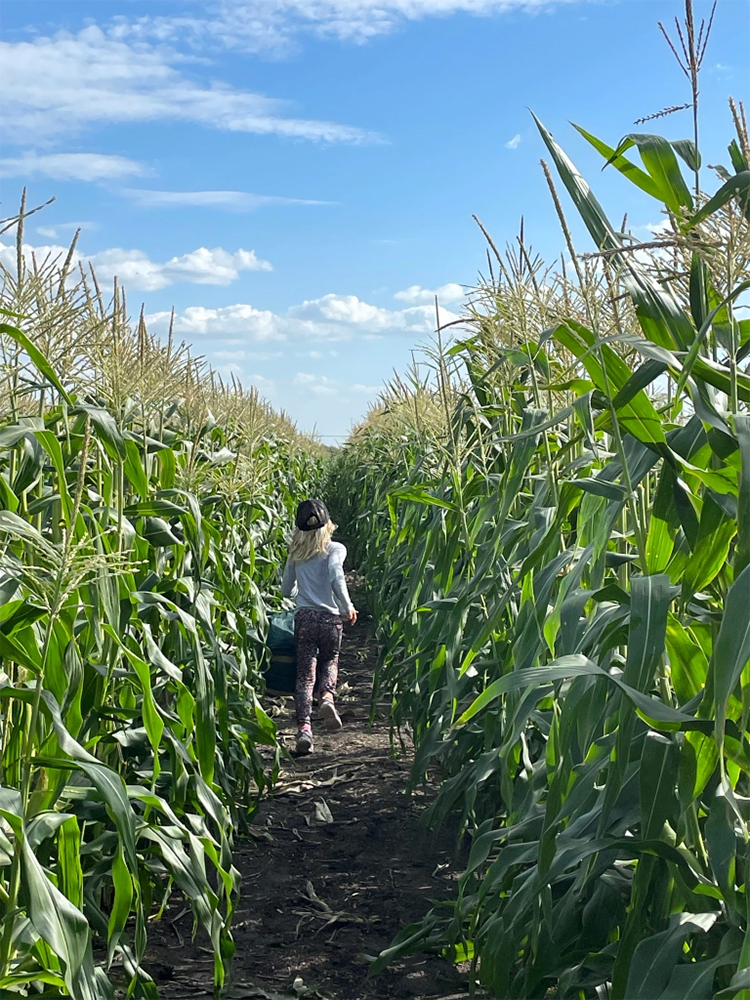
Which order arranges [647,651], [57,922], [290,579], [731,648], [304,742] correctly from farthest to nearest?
[290,579] → [304,742] → [57,922] → [647,651] → [731,648]

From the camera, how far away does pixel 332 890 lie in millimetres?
4309

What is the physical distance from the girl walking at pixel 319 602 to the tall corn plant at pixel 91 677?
227 cm

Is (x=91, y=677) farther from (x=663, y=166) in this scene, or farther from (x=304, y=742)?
(x=304, y=742)

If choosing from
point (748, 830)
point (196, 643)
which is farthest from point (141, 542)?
point (748, 830)

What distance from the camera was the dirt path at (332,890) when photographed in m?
3.50

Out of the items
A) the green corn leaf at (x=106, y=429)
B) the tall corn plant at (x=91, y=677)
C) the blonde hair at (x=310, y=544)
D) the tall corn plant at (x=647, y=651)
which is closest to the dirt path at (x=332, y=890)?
the tall corn plant at (x=91, y=677)

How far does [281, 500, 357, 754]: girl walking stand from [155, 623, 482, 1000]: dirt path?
27.7 inches

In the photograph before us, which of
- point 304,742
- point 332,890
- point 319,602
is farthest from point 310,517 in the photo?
point 332,890

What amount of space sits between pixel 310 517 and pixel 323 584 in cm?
49

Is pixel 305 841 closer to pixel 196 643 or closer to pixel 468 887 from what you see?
pixel 468 887

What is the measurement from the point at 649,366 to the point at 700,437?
181mm

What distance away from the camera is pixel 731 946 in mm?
1867

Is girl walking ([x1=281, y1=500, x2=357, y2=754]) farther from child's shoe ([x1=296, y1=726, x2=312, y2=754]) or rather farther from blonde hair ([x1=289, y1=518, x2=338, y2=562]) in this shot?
child's shoe ([x1=296, y1=726, x2=312, y2=754])

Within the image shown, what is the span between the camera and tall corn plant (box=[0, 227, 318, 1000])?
2.23 metres
